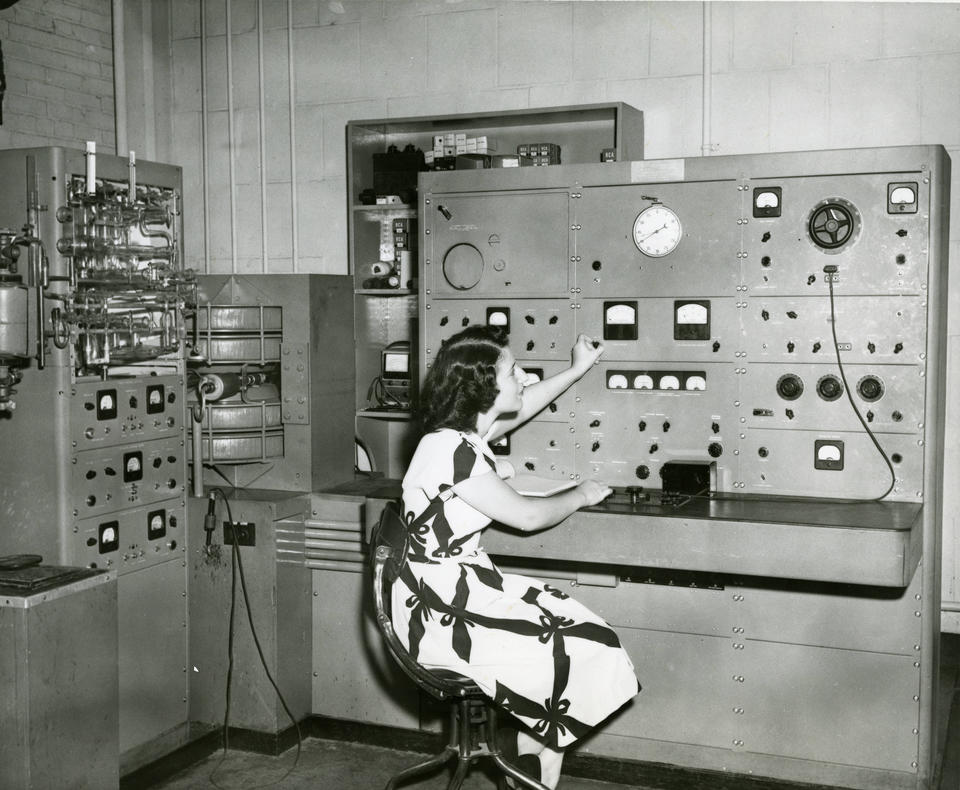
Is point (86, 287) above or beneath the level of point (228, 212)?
beneath

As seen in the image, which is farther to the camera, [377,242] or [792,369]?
[377,242]

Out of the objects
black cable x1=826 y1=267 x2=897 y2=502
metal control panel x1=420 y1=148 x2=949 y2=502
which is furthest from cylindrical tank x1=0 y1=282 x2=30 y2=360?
black cable x1=826 y1=267 x2=897 y2=502

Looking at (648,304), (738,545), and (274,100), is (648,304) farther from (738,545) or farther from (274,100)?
(274,100)

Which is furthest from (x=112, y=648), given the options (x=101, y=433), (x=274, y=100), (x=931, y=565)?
(x=274, y=100)

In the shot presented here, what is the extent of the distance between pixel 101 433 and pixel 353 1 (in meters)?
2.44

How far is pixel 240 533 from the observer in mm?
3787

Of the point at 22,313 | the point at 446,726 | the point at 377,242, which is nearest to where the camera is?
the point at 22,313

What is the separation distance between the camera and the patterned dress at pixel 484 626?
2.67 meters

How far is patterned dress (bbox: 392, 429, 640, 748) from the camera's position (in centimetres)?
267

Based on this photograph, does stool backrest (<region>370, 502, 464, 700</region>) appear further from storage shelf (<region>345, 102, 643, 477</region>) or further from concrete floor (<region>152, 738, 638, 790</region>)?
storage shelf (<region>345, 102, 643, 477</region>)

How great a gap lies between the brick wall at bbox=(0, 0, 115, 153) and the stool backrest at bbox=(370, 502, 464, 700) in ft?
9.03

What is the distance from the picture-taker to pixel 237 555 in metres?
3.76

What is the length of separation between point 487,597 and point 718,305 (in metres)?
1.28

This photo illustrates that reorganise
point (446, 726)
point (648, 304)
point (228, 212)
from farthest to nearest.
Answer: point (228, 212), point (446, 726), point (648, 304)
